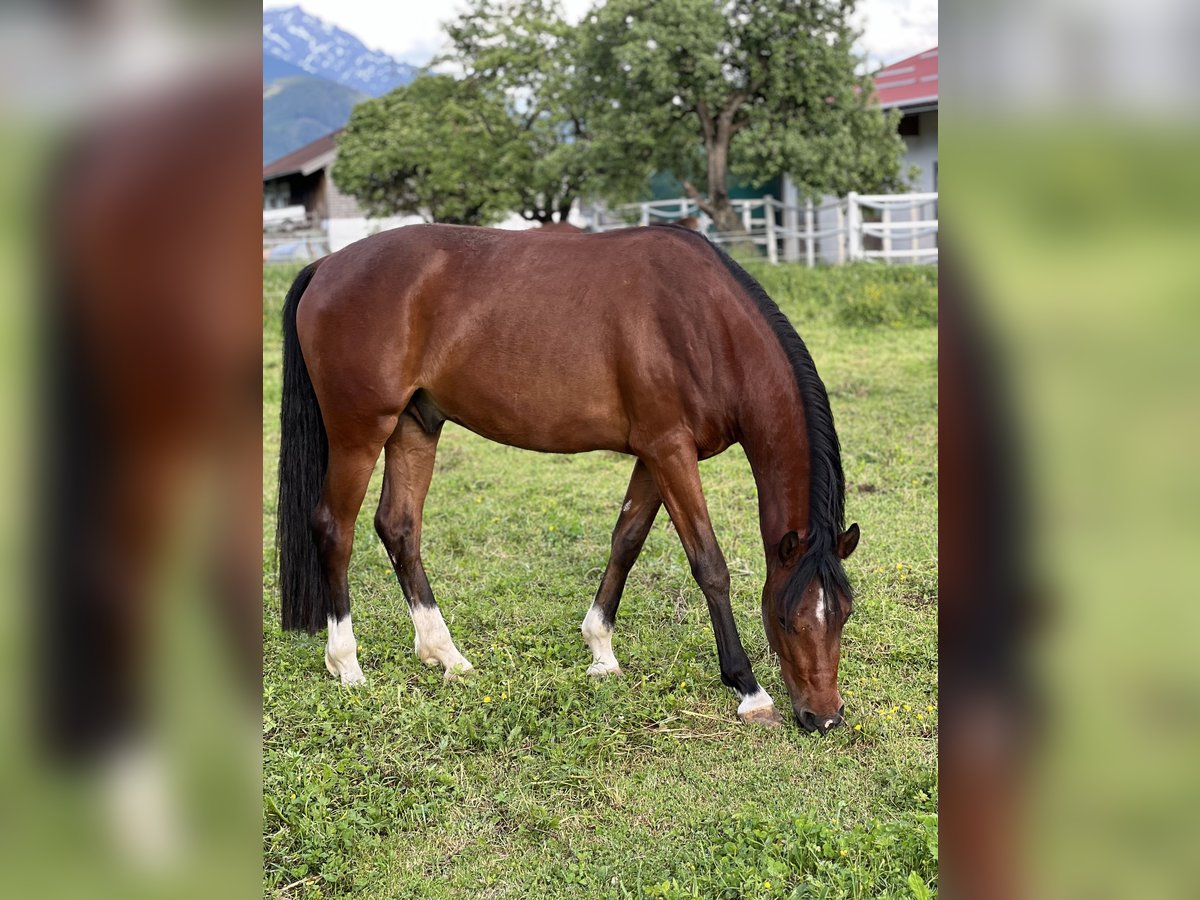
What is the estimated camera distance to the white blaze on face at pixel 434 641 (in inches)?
163

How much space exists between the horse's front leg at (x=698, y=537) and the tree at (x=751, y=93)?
1770 centimetres

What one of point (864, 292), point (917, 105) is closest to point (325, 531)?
point (864, 292)

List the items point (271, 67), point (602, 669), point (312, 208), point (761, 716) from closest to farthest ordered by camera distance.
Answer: point (761, 716) → point (602, 669) → point (271, 67) → point (312, 208)

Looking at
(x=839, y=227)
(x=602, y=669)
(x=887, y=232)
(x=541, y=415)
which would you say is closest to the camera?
(x=541, y=415)

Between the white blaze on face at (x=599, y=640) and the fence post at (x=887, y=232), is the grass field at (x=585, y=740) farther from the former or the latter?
the fence post at (x=887, y=232)

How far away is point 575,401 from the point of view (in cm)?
394

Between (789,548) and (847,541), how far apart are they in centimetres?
20

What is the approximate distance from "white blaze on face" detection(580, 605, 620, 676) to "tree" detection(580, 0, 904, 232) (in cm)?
1768

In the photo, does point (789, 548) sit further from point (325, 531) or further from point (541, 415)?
point (325, 531)

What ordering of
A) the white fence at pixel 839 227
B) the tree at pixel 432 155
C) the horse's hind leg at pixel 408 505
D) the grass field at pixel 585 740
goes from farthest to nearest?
the tree at pixel 432 155, the white fence at pixel 839 227, the horse's hind leg at pixel 408 505, the grass field at pixel 585 740
